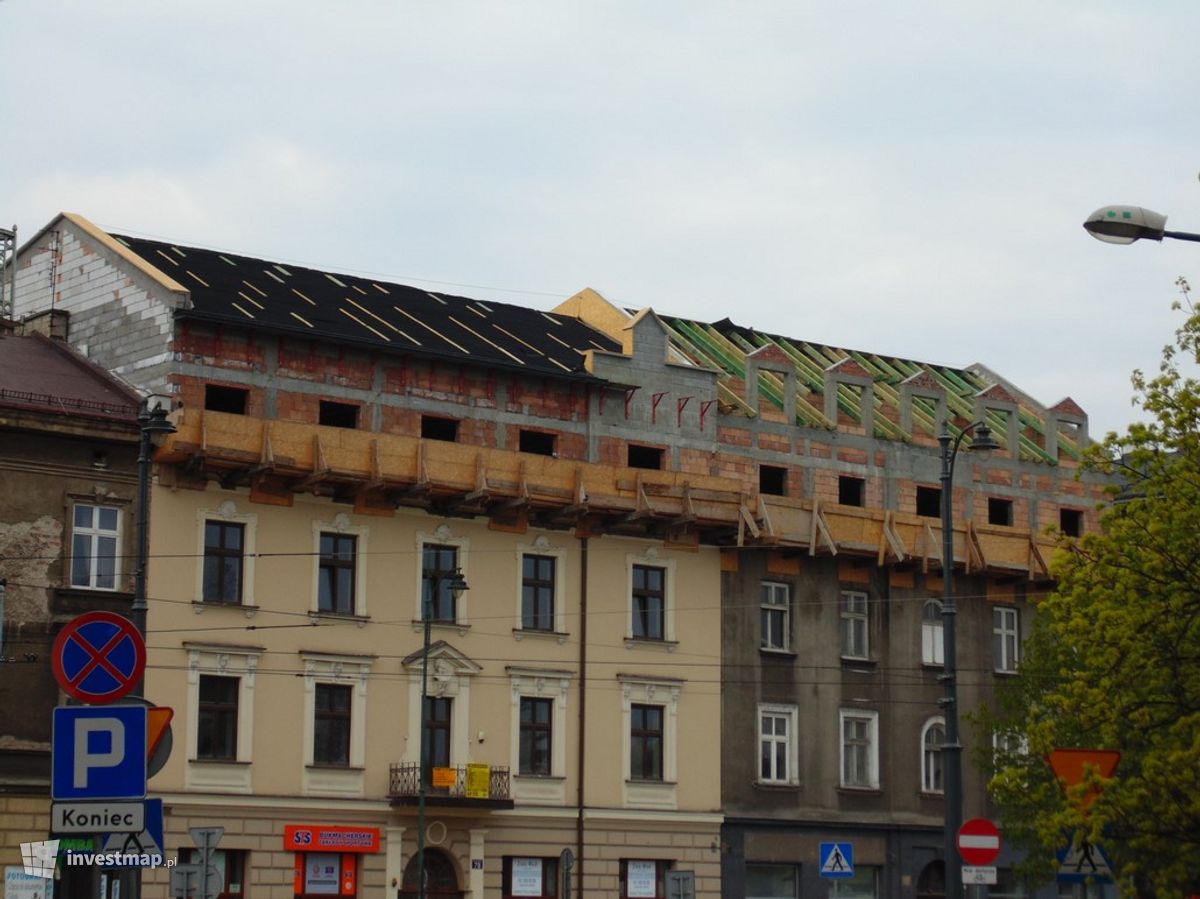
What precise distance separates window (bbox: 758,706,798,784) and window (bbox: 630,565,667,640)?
3.56 meters

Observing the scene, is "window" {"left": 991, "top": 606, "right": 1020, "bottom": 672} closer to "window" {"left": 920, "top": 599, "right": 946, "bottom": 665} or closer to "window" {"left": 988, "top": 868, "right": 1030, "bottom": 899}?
"window" {"left": 920, "top": 599, "right": 946, "bottom": 665}

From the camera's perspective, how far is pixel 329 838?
4825cm

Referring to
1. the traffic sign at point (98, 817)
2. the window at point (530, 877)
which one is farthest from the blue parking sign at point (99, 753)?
the window at point (530, 877)

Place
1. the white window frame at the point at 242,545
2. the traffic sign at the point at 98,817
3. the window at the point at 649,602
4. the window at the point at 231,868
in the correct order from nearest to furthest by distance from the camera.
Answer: the traffic sign at the point at 98,817 < the window at the point at 231,868 < the white window frame at the point at 242,545 < the window at the point at 649,602

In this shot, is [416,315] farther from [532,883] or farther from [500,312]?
[532,883]

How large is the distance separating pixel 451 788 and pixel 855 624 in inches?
528

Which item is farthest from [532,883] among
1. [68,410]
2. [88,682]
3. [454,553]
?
[88,682]

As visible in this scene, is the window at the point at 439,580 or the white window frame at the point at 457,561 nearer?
the white window frame at the point at 457,561

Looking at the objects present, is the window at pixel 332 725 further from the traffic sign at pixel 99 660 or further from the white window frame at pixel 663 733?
the traffic sign at pixel 99 660

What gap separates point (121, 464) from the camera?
155 feet

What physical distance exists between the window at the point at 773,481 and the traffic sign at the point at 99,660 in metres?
42.0

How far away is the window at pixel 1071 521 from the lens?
2485 inches

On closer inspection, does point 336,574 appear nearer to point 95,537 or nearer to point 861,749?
point 95,537

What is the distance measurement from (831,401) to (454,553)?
497 inches
